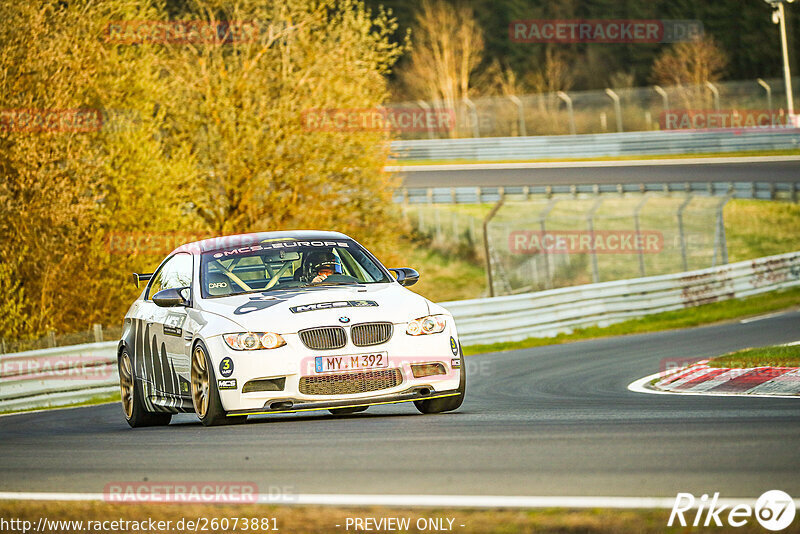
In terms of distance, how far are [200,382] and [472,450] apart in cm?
294

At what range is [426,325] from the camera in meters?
9.23

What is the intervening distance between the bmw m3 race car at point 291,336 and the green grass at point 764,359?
3959mm

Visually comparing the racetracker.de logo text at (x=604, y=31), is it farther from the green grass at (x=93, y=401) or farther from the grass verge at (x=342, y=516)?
the grass verge at (x=342, y=516)

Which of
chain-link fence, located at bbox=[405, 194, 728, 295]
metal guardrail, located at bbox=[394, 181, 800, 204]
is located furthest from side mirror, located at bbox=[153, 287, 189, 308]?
metal guardrail, located at bbox=[394, 181, 800, 204]

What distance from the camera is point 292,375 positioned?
347 inches

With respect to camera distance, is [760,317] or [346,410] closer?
[346,410]

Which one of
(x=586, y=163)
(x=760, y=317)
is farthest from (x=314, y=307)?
(x=586, y=163)

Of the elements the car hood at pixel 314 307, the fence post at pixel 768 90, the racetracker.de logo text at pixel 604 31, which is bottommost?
the car hood at pixel 314 307

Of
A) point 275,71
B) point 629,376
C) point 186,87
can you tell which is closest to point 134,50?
point 186,87

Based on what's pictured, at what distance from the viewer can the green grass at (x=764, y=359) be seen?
11906mm

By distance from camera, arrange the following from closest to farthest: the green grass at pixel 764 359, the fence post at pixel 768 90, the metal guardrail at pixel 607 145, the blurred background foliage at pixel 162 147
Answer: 1. the green grass at pixel 764 359
2. the blurred background foliage at pixel 162 147
3. the metal guardrail at pixel 607 145
4. the fence post at pixel 768 90

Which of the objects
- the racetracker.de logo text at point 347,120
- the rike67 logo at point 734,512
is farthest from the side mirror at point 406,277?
the racetracker.de logo text at point 347,120

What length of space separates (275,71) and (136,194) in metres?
5.23

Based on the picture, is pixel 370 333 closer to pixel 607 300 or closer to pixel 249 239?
pixel 249 239
